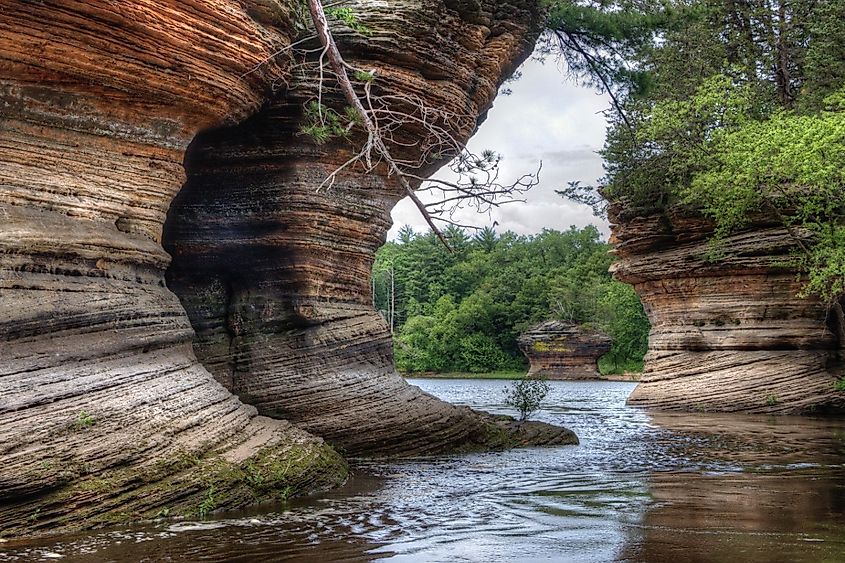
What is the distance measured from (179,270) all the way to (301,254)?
189 centimetres

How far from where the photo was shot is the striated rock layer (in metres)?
8.03

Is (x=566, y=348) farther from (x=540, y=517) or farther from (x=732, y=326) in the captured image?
Answer: (x=540, y=517)

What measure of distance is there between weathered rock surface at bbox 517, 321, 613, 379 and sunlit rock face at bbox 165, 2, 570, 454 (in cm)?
4889

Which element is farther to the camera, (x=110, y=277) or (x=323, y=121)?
(x=323, y=121)

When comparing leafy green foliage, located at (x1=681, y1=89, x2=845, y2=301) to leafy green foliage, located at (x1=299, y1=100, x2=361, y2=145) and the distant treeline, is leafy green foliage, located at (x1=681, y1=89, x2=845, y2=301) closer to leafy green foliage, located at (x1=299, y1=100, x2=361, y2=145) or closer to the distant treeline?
leafy green foliage, located at (x1=299, y1=100, x2=361, y2=145)

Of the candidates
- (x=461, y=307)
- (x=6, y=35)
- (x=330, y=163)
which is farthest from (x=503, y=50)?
(x=461, y=307)

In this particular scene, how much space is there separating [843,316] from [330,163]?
1823 cm

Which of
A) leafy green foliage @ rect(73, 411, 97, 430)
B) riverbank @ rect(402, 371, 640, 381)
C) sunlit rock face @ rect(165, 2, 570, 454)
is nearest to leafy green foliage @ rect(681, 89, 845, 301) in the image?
sunlit rock face @ rect(165, 2, 570, 454)

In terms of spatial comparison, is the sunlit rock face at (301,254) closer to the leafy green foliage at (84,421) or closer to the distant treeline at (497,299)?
the leafy green foliage at (84,421)

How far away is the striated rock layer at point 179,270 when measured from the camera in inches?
316

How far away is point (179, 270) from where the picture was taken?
43.9ft

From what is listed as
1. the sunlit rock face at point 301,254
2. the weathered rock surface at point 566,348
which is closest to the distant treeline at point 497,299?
the weathered rock surface at point 566,348

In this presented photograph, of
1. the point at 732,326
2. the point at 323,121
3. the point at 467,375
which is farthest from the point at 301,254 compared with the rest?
the point at 467,375

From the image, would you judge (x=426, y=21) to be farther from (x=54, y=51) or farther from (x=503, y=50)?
(x=54, y=51)
